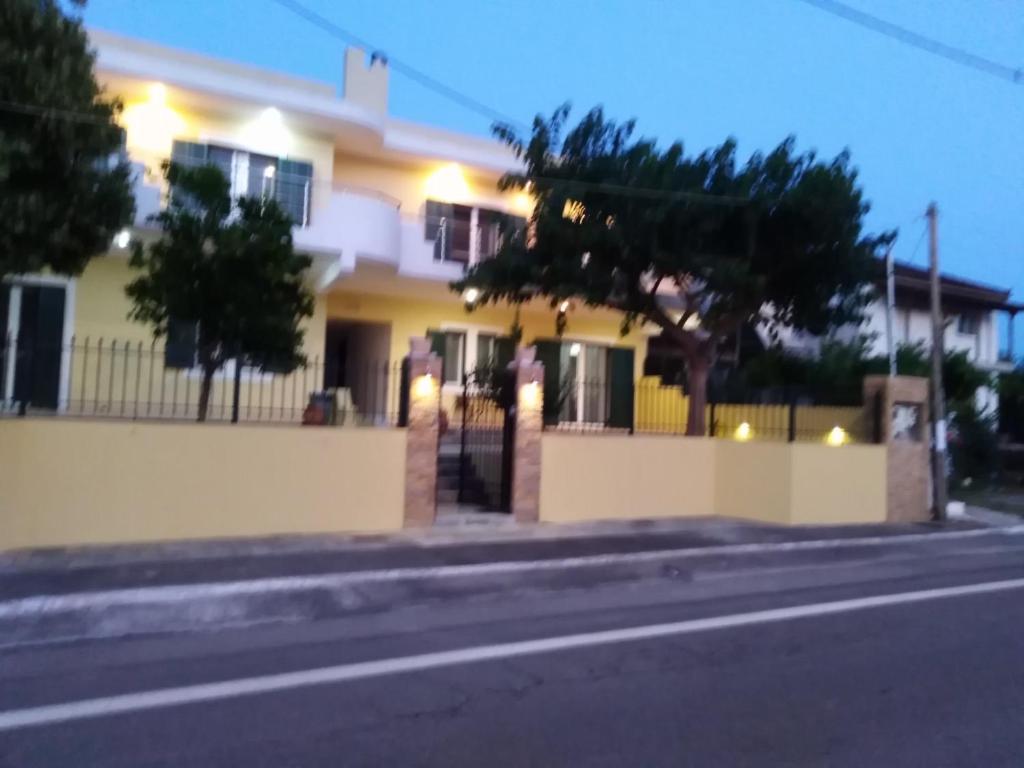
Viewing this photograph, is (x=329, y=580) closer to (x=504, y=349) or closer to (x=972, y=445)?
(x=504, y=349)

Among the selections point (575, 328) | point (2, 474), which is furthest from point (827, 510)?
point (2, 474)

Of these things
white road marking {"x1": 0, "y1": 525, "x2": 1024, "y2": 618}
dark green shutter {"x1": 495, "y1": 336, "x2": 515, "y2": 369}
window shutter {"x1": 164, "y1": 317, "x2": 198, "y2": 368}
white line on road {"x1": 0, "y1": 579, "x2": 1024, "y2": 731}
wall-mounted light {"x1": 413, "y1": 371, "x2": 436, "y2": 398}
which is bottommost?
white line on road {"x1": 0, "y1": 579, "x2": 1024, "y2": 731}

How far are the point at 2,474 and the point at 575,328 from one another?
1435cm

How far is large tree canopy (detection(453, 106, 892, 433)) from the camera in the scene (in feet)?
53.4

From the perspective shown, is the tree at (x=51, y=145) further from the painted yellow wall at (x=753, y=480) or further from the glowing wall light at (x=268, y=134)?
the painted yellow wall at (x=753, y=480)

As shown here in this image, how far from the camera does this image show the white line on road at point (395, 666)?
647 cm

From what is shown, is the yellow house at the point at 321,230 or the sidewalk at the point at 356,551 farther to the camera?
the yellow house at the point at 321,230

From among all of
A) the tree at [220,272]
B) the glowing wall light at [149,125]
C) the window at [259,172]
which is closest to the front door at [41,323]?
the tree at [220,272]

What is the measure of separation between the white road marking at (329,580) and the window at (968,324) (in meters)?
22.5

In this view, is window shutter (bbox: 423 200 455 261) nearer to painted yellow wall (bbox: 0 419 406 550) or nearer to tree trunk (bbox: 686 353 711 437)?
tree trunk (bbox: 686 353 711 437)

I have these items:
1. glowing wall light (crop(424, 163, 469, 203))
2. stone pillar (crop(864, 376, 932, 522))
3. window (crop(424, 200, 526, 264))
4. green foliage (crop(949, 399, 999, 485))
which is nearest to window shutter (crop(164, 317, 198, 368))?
window (crop(424, 200, 526, 264))

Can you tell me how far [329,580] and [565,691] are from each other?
440 centimetres

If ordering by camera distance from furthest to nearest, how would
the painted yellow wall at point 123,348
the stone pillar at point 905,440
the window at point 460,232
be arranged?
the window at point 460,232, the stone pillar at point 905,440, the painted yellow wall at point 123,348

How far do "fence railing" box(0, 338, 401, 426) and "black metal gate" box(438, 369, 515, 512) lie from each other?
1.39 meters
